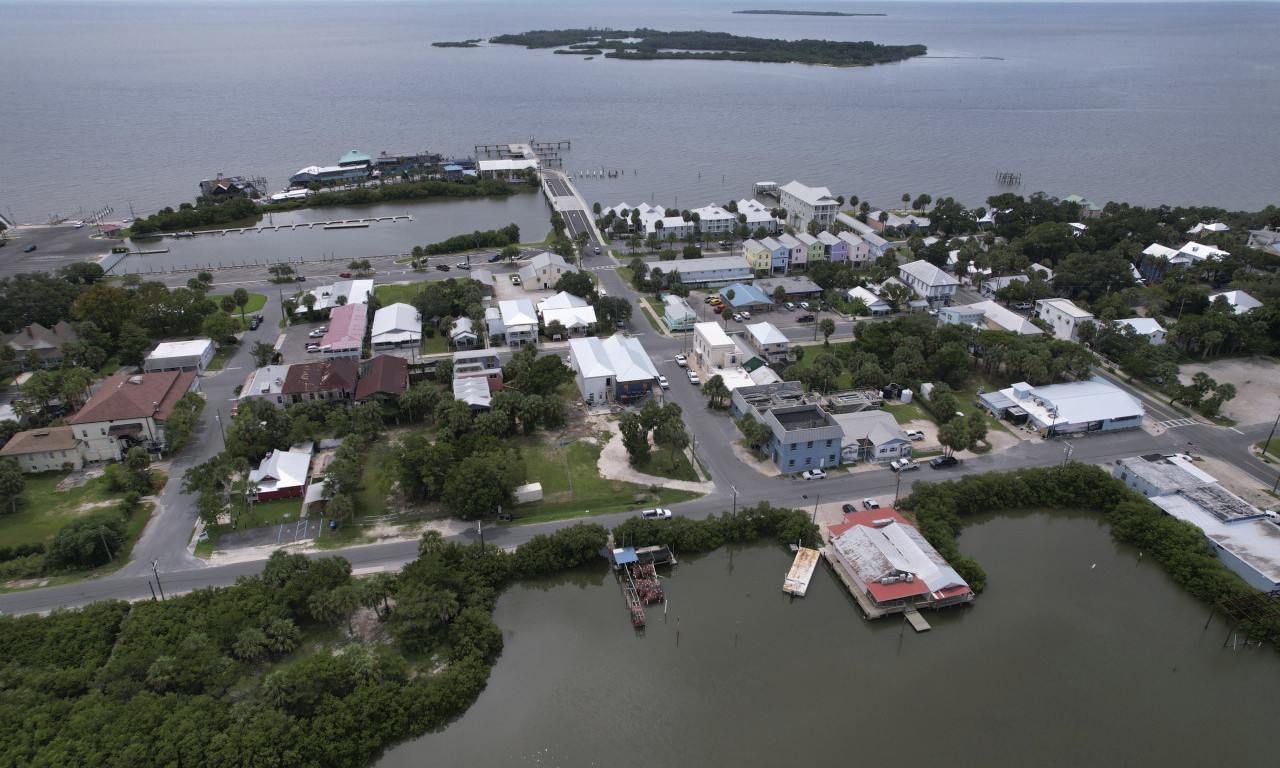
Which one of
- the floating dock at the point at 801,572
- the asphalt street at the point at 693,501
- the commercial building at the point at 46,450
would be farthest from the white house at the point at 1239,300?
the commercial building at the point at 46,450

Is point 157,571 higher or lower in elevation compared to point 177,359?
lower

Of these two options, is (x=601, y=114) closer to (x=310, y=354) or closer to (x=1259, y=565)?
(x=310, y=354)

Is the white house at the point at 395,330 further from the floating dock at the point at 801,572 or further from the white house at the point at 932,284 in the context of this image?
the white house at the point at 932,284

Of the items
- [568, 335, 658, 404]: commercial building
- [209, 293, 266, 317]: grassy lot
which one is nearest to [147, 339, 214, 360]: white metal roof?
[209, 293, 266, 317]: grassy lot

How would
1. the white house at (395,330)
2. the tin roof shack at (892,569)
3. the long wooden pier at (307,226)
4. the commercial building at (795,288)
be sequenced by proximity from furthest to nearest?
the long wooden pier at (307,226) < the commercial building at (795,288) < the white house at (395,330) < the tin roof shack at (892,569)

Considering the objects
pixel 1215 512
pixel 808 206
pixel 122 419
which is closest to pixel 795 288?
pixel 808 206

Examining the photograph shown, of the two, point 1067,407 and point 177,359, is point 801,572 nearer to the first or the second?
point 1067,407

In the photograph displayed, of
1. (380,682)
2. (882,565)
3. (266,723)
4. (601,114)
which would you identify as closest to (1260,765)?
(882,565)
